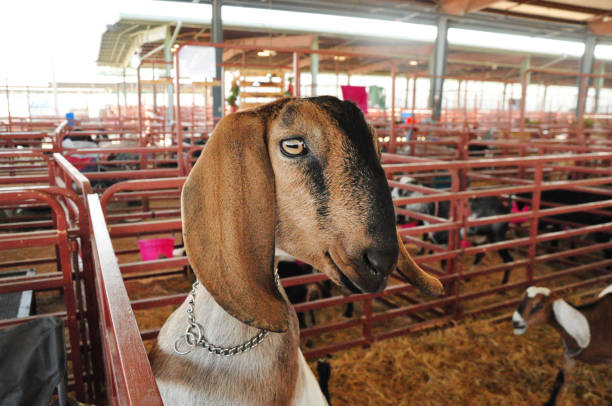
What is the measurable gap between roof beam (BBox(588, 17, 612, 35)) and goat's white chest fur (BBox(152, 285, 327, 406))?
1956 centimetres

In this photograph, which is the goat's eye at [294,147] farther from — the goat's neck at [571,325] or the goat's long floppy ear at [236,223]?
the goat's neck at [571,325]

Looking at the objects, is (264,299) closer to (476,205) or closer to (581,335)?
(581,335)

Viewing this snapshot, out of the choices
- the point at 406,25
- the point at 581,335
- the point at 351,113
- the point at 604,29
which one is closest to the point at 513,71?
the point at 604,29

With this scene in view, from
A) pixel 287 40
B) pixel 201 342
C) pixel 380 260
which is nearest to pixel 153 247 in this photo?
pixel 201 342

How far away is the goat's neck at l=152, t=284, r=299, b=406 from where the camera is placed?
1.08 metres

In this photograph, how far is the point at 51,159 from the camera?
12.4 feet

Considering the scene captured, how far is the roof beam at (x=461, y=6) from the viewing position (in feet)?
41.1

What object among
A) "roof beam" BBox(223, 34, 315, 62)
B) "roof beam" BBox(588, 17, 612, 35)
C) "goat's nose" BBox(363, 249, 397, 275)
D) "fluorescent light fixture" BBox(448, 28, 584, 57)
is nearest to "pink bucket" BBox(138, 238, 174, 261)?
"goat's nose" BBox(363, 249, 397, 275)

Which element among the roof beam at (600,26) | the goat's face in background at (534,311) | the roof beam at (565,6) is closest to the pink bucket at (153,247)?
the goat's face in background at (534,311)

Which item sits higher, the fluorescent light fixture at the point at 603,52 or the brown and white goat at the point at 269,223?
the fluorescent light fixture at the point at 603,52

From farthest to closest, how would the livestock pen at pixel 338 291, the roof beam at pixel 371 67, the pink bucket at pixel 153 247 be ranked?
the roof beam at pixel 371 67
the pink bucket at pixel 153 247
the livestock pen at pixel 338 291

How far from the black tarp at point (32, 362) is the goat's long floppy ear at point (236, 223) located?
975mm

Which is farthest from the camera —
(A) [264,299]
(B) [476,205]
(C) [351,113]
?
(B) [476,205]

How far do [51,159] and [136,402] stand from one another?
3815mm
